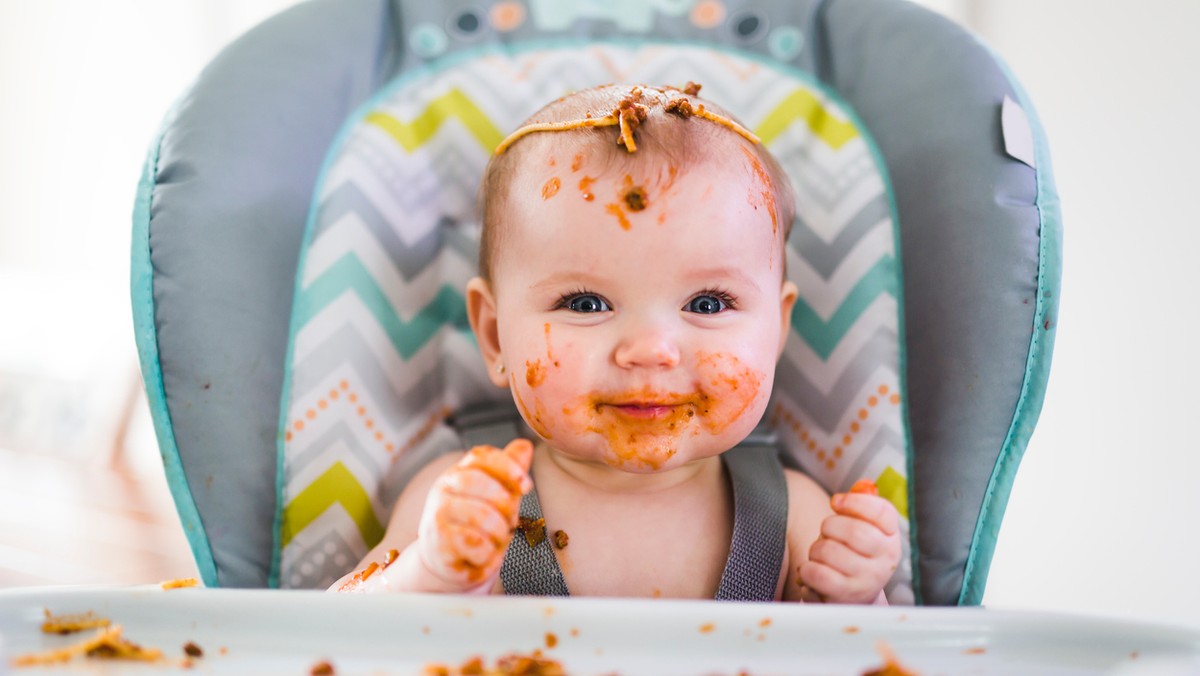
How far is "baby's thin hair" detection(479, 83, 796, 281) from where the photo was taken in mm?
901

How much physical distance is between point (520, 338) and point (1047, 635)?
0.48 m

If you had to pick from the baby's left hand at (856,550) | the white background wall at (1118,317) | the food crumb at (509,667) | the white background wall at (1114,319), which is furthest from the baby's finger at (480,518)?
the white background wall at (1118,317)

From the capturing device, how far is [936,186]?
40.8 inches

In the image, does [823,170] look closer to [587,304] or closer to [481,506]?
[587,304]

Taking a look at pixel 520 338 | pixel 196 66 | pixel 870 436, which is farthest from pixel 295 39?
pixel 196 66

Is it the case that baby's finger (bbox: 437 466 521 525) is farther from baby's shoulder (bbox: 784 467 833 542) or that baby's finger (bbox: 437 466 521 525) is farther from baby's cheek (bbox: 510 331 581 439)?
baby's shoulder (bbox: 784 467 833 542)

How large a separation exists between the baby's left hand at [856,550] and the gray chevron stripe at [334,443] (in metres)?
0.45

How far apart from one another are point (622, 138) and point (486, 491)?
331 mm

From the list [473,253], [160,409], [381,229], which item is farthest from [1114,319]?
[160,409]

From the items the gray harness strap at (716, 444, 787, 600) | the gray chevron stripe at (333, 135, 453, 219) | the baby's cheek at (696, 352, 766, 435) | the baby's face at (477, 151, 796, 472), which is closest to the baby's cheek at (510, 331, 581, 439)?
the baby's face at (477, 151, 796, 472)

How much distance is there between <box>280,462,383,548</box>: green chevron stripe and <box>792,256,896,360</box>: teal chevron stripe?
1.61 feet

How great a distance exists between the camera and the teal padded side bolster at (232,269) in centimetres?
100

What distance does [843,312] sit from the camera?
110cm

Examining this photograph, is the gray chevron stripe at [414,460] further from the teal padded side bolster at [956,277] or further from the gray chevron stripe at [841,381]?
the teal padded side bolster at [956,277]
